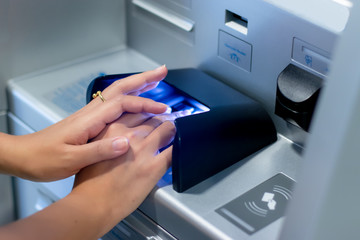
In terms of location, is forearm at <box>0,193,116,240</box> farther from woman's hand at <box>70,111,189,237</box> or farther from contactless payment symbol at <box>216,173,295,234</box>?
contactless payment symbol at <box>216,173,295,234</box>

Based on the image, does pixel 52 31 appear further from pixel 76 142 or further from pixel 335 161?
pixel 335 161

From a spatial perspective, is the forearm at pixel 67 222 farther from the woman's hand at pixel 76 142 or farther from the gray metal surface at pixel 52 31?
the gray metal surface at pixel 52 31

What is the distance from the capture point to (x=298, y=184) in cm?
64

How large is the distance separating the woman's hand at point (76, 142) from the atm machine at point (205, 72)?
0.31ft

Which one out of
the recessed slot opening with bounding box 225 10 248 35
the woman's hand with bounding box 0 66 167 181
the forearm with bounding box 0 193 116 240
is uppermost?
the recessed slot opening with bounding box 225 10 248 35

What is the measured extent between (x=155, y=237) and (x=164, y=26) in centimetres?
46

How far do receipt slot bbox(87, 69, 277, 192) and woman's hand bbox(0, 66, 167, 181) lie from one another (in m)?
0.06

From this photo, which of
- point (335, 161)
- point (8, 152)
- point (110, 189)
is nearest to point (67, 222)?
point (110, 189)

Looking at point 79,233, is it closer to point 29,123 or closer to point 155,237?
point 155,237

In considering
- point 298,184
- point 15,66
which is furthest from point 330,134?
point 15,66

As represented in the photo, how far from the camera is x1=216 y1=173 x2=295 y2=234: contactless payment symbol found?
0.83 metres

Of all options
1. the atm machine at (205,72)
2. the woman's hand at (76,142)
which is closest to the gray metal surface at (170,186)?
the atm machine at (205,72)

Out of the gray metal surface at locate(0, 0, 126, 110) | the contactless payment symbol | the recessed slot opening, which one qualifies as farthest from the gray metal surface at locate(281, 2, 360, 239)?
the gray metal surface at locate(0, 0, 126, 110)

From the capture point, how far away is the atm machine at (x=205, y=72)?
2.78 ft
